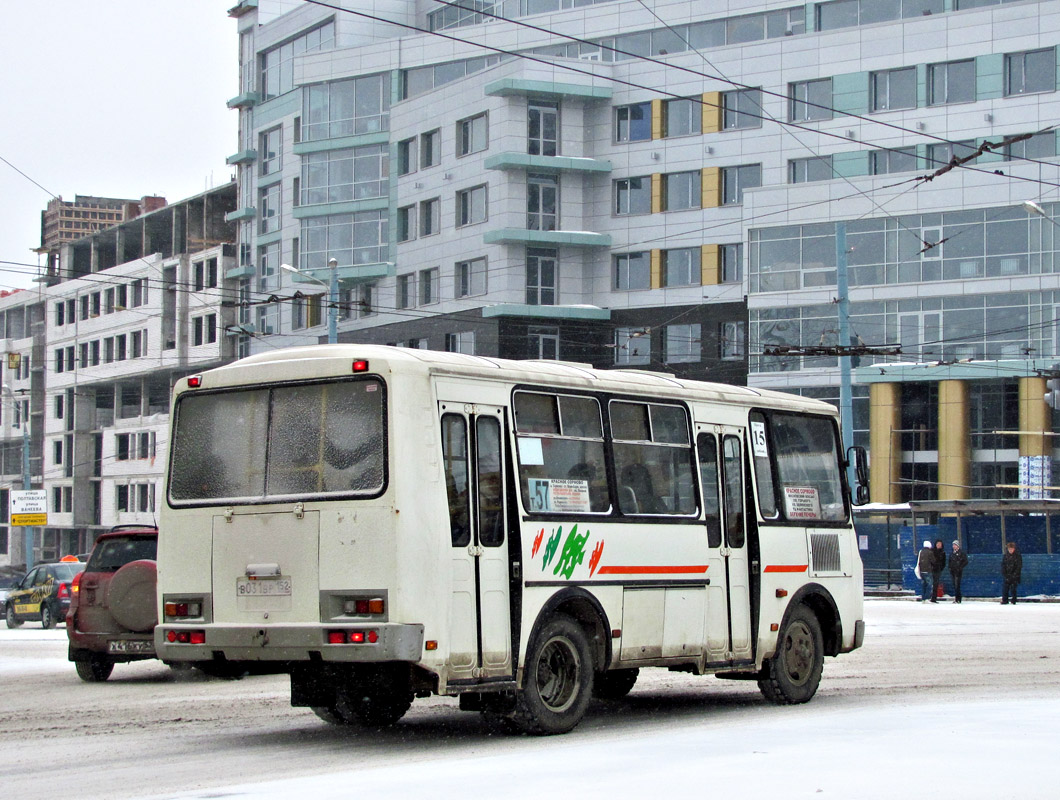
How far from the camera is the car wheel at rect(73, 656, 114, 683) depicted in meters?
18.0

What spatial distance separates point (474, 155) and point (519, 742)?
53422 mm

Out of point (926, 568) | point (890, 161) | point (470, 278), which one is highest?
point (890, 161)

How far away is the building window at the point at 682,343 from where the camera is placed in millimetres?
62375

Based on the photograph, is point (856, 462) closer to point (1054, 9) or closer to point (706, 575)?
point (706, 575)

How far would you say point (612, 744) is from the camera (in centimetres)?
1073

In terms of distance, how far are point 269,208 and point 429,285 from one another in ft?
48.2

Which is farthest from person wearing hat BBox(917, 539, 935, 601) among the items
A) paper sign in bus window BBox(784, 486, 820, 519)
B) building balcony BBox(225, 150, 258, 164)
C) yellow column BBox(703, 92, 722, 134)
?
building balcony BBox(225, 150, 258, 164)

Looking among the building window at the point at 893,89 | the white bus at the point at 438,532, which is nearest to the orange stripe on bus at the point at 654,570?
the white bus at the point at 438,532

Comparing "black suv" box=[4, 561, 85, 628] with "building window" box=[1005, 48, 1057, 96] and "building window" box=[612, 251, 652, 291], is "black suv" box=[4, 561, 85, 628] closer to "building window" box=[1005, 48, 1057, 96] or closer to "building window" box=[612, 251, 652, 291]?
"building window" box=[612, 251, 652, 291]

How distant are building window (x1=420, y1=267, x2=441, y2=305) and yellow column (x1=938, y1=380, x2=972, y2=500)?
20477mm

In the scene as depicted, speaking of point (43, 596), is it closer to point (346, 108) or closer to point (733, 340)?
point (733, 340)

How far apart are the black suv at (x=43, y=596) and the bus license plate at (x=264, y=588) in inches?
778

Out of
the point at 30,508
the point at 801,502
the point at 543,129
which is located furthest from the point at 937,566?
the point at 30,508

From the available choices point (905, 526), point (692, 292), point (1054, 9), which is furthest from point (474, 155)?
point (905, 526)
